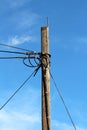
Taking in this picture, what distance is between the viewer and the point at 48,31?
13.2 m

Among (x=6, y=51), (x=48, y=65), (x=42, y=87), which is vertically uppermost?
(x=6, y=51)

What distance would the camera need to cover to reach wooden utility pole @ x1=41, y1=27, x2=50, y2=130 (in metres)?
12.0

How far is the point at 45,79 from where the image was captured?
1256cm

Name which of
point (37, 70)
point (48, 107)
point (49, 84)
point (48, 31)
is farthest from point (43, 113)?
point (48, 31)

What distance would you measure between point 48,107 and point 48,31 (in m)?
2.69

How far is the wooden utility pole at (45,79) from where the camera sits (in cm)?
1195

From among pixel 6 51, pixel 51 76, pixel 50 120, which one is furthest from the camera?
pixel 6 51

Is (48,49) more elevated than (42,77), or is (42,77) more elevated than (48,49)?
(48,49)

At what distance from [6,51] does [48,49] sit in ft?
5.81

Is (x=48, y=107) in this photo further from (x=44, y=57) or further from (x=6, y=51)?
(x=6, y=51)

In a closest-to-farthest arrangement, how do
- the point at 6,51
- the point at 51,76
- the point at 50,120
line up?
the point at 50,120 → the point at 51,76 → the point at 6,51

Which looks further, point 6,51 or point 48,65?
point 6,51

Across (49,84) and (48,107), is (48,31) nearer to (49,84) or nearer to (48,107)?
(49,84)

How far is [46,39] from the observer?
1304 cm
